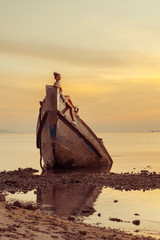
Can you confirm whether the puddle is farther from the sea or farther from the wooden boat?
the wooden boat

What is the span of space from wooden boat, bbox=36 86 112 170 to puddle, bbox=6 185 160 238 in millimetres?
6207

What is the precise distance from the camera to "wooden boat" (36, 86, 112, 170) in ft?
68.2

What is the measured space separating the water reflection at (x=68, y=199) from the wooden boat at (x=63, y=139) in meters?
5.97

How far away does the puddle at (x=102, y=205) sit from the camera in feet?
31.0

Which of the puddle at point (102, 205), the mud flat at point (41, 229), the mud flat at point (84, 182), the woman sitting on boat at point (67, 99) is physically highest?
the woman sitting on boat at point (67, 99)

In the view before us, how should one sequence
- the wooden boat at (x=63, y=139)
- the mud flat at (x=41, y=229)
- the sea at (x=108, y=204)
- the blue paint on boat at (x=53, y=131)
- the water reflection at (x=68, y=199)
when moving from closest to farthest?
the mud flat at (x=41, y=229)
the sea at (x=108, y=204)
the water reflection at (x=68, y=199)
the wooden boat at (x=63, y=139)
the blue paint on boat at (x=53, y=131)

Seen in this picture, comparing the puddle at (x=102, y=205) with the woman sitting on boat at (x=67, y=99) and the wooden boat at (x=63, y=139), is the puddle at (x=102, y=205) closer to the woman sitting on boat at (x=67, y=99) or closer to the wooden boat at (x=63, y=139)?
the wooden boat at (x=63, y=139)

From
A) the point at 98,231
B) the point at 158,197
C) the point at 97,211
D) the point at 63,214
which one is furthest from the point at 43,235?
the point at 158,197

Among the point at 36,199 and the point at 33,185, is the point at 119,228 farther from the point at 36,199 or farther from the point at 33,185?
the point at 33,185

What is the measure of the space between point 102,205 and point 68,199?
1382 millimetres

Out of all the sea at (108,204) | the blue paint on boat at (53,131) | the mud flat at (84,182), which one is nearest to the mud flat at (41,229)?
the sea at (108,204)

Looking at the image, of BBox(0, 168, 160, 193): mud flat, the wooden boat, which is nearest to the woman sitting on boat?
the wooden boat

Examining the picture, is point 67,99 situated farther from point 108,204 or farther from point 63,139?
point 108,204

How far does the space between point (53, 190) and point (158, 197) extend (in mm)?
Answer: 4170
